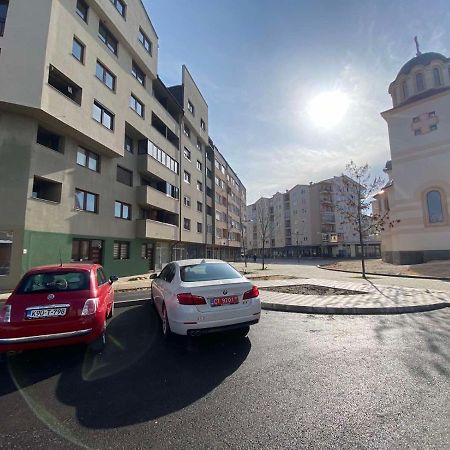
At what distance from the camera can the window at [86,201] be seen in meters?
17.8

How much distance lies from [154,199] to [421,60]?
34.3 meters

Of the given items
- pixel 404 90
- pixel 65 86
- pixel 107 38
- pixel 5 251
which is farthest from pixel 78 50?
pixel 404 90

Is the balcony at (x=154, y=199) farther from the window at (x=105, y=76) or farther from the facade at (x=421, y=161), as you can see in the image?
the facade at (x=421, y=161)

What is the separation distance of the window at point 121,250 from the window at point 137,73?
14258mm

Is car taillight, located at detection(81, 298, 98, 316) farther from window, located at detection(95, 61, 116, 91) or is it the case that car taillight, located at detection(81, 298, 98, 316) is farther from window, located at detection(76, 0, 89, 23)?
window, located at detection(76, 0, 89, 23)

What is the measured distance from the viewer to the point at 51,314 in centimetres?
457

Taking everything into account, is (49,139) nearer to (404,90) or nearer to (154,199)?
(154,199)

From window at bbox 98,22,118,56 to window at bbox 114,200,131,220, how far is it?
11614mm

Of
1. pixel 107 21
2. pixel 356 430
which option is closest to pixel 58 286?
pixel 356 430

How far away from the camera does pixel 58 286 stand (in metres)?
5.05

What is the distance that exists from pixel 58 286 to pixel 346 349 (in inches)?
211

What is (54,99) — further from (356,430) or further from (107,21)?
(356,430)

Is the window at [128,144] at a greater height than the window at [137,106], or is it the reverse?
the window at [137,106]

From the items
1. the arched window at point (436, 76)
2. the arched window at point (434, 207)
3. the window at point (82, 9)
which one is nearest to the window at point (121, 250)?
the window at point (82, 9)
